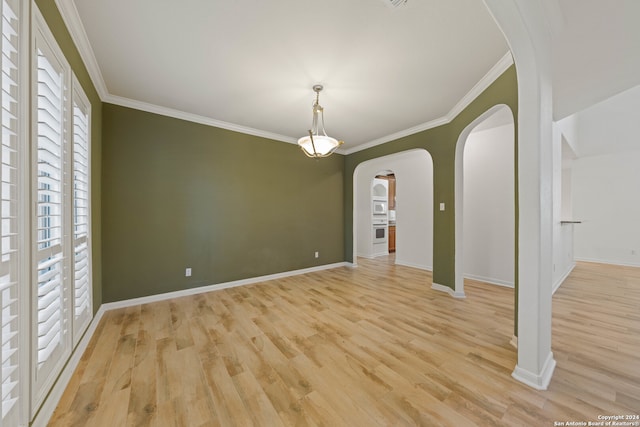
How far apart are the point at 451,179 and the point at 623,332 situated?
7.69ft

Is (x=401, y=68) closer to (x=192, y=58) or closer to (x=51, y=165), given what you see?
(x=192, y=58)

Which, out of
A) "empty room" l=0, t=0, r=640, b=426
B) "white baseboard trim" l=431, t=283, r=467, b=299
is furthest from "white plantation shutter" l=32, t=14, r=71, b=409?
"white baseboard trim" l=431, t=283, r=467, b=299

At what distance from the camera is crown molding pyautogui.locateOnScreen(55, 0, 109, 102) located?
1.66 metres

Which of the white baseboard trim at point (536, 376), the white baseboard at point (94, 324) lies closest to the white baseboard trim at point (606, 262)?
the white baseboard at point (94, 324)

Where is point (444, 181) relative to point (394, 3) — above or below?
below

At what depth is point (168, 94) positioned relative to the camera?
9.56 ft

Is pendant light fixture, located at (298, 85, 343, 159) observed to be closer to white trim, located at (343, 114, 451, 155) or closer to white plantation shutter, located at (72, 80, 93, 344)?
white trim, located at (343, 114, 451, 155)

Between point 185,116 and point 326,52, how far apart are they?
2.45 metres

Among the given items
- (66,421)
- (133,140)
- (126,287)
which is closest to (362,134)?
(133,140)

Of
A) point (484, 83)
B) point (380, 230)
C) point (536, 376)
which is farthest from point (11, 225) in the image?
point (380, 230)

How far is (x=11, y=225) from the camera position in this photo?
113 centimetres

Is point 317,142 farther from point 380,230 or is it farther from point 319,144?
point 380,230

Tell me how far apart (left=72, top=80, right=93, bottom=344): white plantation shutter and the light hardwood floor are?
31 cm

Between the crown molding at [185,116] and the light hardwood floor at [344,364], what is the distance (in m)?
2.66
